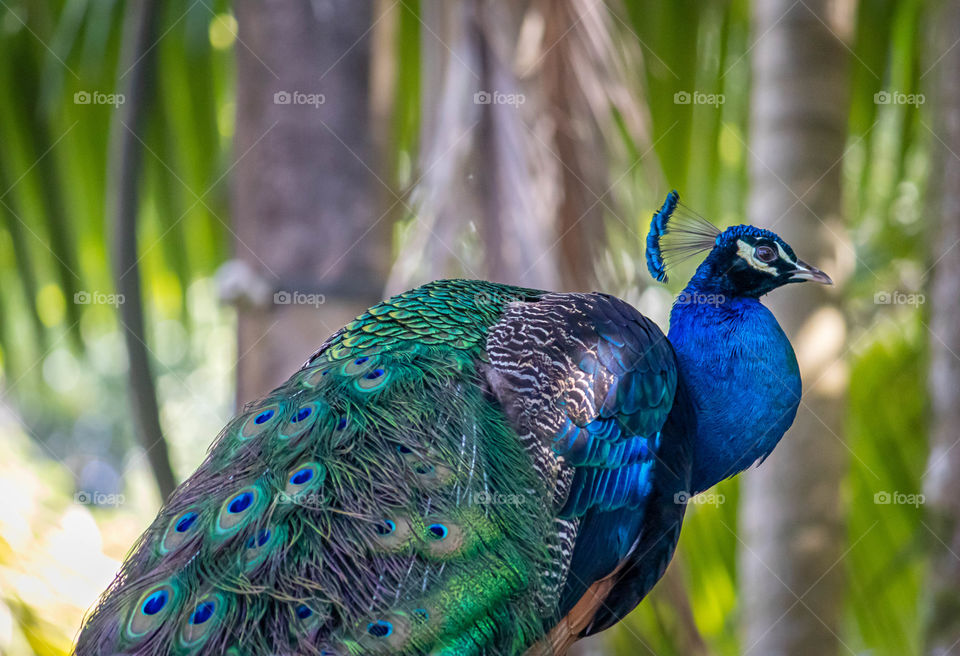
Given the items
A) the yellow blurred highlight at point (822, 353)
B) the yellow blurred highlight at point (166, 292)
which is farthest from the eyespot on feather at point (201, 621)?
the yellow blurred highlight at point (166, 292)

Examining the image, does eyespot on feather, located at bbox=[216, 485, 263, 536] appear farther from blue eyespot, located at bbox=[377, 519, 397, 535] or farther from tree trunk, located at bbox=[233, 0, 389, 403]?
tree trunk, located at bbox=[233, 0, 389, 403]

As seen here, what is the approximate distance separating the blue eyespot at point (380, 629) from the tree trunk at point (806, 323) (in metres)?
2.41

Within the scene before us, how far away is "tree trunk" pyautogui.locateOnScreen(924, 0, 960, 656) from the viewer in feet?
11.8

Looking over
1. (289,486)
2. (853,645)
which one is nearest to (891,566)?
(853,645)

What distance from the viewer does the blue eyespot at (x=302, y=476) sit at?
200cm

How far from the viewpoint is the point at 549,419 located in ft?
7.79

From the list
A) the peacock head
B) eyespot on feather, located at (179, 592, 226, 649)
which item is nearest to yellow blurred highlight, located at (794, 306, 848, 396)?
the peacock head

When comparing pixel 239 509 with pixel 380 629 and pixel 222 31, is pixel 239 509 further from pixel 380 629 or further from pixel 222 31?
pixel 222 31

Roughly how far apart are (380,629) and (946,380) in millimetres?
2984

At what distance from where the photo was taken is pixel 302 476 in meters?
2.01

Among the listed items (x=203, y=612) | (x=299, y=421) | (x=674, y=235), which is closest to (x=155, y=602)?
(x=203, y=612)

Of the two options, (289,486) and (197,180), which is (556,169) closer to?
(289,486)

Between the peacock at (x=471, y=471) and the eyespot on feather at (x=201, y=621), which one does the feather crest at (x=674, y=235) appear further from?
the eyespot on feather at (x=201, y=621)

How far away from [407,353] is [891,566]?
12.2 ft
